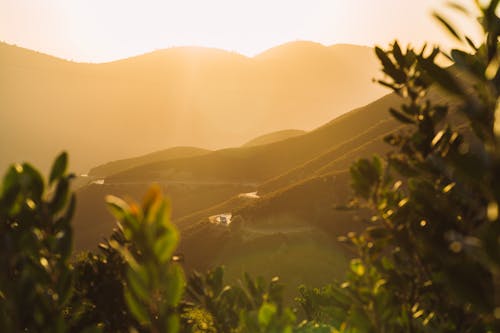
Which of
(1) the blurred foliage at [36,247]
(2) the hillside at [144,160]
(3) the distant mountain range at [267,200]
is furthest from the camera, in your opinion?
(2) the hillside at [144,160]

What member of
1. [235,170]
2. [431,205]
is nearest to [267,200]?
[235,170]

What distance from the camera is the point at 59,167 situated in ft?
5.76

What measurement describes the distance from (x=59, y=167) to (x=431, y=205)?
5.12ft

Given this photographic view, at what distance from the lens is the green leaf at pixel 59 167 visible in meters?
1.74

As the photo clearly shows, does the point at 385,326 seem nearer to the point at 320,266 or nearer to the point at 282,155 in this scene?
the point at 320,266

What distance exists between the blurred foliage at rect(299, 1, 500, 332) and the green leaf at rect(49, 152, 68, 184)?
1364 mm

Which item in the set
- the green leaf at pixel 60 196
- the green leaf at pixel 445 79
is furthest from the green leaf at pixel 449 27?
the green leaf at pixel 60 196

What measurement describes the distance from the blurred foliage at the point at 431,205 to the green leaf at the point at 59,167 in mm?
1364

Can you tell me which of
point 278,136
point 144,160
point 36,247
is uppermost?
point 144,160

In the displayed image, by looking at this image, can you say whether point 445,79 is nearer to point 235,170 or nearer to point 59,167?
point 59,167

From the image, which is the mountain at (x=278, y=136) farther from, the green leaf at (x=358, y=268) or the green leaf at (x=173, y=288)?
the green leaf at (x=173, y=288)

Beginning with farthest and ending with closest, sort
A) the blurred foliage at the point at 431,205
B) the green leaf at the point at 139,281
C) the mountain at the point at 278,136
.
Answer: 1. the mountain at the point at 278,136
2. the green leaf at the point at 139,281
3. the blurred foliage at the point at 431,205

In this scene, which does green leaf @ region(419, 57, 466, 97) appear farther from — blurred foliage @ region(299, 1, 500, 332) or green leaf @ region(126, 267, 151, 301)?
green leaf @ region(126, 267, 151, 301)

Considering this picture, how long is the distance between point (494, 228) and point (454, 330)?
150cm
